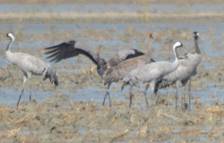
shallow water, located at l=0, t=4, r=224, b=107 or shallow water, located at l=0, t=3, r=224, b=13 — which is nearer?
shallow water, located at l=0, t=4, r=224, b=107

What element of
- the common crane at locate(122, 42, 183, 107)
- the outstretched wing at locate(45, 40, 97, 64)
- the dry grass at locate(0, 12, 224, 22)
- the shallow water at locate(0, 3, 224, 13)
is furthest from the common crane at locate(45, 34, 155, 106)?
the shallow water at locate(0, 3, 224, 13)

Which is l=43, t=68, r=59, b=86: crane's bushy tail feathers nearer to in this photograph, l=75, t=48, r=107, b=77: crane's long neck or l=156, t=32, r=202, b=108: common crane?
l=75, t=48, r=107, b=77: crane's long neck

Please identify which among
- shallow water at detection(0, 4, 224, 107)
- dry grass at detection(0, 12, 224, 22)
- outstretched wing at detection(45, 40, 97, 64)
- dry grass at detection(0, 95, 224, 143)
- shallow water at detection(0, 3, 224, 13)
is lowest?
dry grass at detection(0, 95, 224, 143)

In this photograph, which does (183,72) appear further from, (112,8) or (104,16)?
(112,8)

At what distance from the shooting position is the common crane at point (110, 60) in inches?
509

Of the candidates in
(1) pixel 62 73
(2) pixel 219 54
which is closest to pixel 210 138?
(1) pixel 62 73

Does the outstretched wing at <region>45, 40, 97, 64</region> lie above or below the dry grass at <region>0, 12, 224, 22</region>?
below

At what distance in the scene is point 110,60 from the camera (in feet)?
44.8

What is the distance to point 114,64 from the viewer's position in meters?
13.5

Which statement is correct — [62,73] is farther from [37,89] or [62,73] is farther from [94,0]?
[94,0]

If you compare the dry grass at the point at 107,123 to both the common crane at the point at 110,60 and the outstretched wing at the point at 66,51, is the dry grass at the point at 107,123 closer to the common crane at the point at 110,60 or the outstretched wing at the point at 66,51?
the common crane at the point at 110,60

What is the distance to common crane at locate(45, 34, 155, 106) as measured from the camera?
42.4ft

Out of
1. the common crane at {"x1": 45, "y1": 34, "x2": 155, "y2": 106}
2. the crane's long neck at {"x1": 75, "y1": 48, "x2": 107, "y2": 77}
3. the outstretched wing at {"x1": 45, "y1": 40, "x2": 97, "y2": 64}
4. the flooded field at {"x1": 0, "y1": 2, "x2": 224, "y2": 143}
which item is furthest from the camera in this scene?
the outstretched wing at {"x1": 45, "y1": 40, "x2": 97, "y2": 64}

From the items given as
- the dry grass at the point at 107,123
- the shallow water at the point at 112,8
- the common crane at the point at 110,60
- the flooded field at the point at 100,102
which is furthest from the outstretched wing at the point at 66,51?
the shallow water at the point at 112,8
